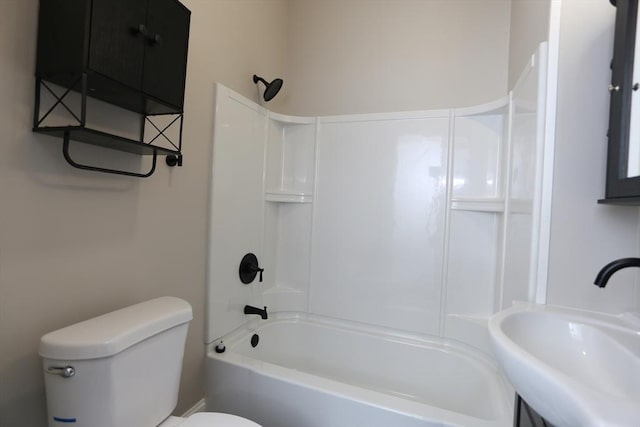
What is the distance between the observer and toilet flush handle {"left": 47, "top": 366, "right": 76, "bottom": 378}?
0.88 meters

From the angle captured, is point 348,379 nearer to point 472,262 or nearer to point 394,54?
point 472,262

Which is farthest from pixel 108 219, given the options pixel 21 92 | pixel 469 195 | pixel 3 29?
pixel 469 195

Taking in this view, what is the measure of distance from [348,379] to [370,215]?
3.54 ft

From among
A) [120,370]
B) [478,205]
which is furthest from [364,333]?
[120,370]

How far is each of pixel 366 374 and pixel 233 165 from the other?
156 centimetres

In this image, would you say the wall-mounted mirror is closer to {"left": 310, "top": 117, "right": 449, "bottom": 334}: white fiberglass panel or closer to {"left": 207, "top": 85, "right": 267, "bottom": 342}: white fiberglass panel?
{"left": 310, "top": 117, "right": 449, "bottom": 334}: white fiberglass panel

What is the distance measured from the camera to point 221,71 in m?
1.72

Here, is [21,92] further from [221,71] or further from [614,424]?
[614,424]

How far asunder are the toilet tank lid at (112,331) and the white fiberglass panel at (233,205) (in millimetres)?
529

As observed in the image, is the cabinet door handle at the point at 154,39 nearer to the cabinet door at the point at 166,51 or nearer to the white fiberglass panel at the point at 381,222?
the cabinet door at the point at 166,51

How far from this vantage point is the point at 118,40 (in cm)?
95

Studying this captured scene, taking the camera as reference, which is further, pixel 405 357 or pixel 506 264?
pixel 405 357

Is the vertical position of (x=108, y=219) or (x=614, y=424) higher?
(x=108, y=219)

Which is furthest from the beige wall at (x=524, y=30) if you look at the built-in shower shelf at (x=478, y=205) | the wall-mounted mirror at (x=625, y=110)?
the built-in shower shelf at (x=478, y=205)
